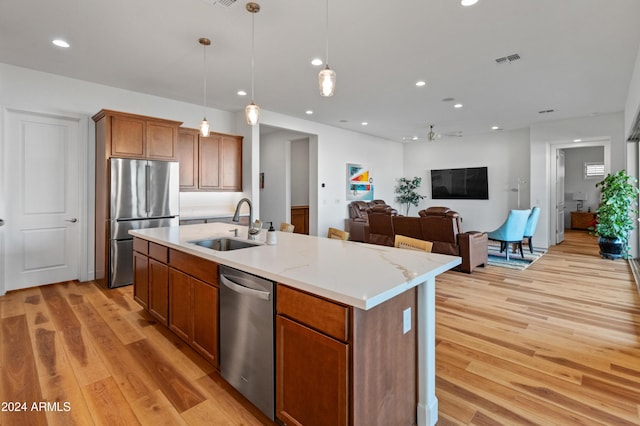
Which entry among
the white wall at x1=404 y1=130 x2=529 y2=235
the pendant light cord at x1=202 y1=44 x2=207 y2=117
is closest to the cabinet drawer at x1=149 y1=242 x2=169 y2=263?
the pendant light cord at x1=202 y1=44 x2=207 y2=117

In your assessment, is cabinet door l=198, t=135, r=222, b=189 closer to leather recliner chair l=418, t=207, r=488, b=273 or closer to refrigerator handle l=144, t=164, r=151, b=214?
refrigerator handle l=144, t=164, r=151, b=214

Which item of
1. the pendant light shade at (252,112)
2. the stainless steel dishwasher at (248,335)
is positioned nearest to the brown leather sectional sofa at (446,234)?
the pendant light shade at (252,112)

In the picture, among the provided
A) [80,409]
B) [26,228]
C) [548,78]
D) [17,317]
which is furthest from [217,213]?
[548,78]

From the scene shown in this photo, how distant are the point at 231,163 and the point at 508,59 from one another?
4.51 metres

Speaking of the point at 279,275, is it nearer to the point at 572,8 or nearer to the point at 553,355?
the point at 553,355

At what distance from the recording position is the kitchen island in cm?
128

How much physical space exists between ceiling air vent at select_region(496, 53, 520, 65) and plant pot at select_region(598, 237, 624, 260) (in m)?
4.15

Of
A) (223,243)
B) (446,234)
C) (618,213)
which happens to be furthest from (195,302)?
(618,213)

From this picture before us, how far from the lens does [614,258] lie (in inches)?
227

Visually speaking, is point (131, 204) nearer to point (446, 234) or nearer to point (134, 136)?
point (134, 136)

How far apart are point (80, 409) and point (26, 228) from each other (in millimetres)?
3474

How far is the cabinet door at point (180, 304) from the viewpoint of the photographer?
2377 millimetres

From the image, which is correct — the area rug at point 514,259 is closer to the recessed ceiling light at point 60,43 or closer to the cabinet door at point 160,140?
the cabinet door at point 160,140

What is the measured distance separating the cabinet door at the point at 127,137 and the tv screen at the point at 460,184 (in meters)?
7.73
